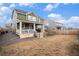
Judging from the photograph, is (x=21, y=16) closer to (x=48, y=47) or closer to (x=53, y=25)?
(x=53, y=25)

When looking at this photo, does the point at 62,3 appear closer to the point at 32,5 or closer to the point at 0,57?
the point at 32,5

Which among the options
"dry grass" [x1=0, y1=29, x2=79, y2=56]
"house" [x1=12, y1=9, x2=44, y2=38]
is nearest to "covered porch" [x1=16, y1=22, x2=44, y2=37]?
"house" [x1=12, y1=9, x2=44, y2=38]

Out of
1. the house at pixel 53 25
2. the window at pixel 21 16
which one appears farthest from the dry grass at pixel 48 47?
the window at pixel 21 16

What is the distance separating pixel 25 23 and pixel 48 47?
1.43 feet

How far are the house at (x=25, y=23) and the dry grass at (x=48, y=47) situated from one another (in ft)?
0.48

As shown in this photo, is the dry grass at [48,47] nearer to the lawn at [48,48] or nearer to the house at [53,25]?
the lawn at [48,48]

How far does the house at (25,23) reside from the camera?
8.80 ft

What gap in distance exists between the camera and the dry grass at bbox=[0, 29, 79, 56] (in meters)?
2.67

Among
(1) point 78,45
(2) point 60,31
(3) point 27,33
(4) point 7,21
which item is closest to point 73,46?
(1) point 78,45

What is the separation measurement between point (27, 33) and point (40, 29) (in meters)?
0.18

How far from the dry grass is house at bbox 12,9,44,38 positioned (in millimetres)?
146

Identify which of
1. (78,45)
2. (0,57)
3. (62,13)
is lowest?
(0,57)

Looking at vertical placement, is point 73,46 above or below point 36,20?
below

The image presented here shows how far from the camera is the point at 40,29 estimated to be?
275cm
